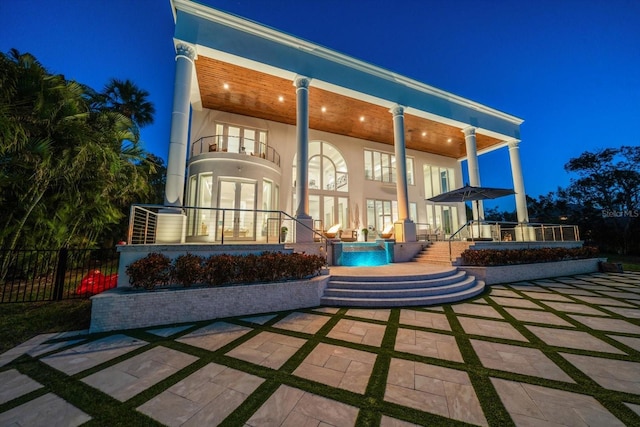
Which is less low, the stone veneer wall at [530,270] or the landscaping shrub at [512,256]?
the landscaping shrub at [512,256]

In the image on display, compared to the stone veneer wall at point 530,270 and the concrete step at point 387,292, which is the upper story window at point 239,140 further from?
the stone veneer wall at point 530,270

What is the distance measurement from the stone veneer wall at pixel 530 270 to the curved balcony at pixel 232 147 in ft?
32.1

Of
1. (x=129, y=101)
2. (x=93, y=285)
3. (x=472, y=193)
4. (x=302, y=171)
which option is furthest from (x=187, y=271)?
(x=129, y=101)

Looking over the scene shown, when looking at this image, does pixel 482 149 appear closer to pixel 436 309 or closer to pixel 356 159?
pixel 356 159

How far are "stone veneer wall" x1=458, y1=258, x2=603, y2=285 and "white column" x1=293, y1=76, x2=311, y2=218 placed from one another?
573 cm

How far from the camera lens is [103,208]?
7.62 m

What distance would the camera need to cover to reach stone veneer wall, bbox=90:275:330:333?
12.8 ft

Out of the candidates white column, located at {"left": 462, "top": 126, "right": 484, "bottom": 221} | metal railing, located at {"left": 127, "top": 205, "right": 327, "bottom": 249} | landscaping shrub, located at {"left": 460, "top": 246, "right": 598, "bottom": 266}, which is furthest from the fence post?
white column, located at {"left": 462, "top": 126, "right": 484, "bottom": 221}

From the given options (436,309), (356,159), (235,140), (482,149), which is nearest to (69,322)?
(436,309)

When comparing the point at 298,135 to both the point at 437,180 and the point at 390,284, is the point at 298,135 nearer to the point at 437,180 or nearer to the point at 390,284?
the point at 390,284

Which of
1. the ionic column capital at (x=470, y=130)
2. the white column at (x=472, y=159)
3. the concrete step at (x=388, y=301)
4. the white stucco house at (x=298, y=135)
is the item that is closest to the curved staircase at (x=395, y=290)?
the concrete step at (x=388, y=301)

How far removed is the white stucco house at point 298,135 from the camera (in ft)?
25.2

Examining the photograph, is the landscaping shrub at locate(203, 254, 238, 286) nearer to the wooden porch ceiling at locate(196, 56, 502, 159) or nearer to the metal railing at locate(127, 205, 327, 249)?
the metal railing at locate(127, 205, 327, 249)

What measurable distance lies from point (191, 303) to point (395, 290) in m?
4.41
